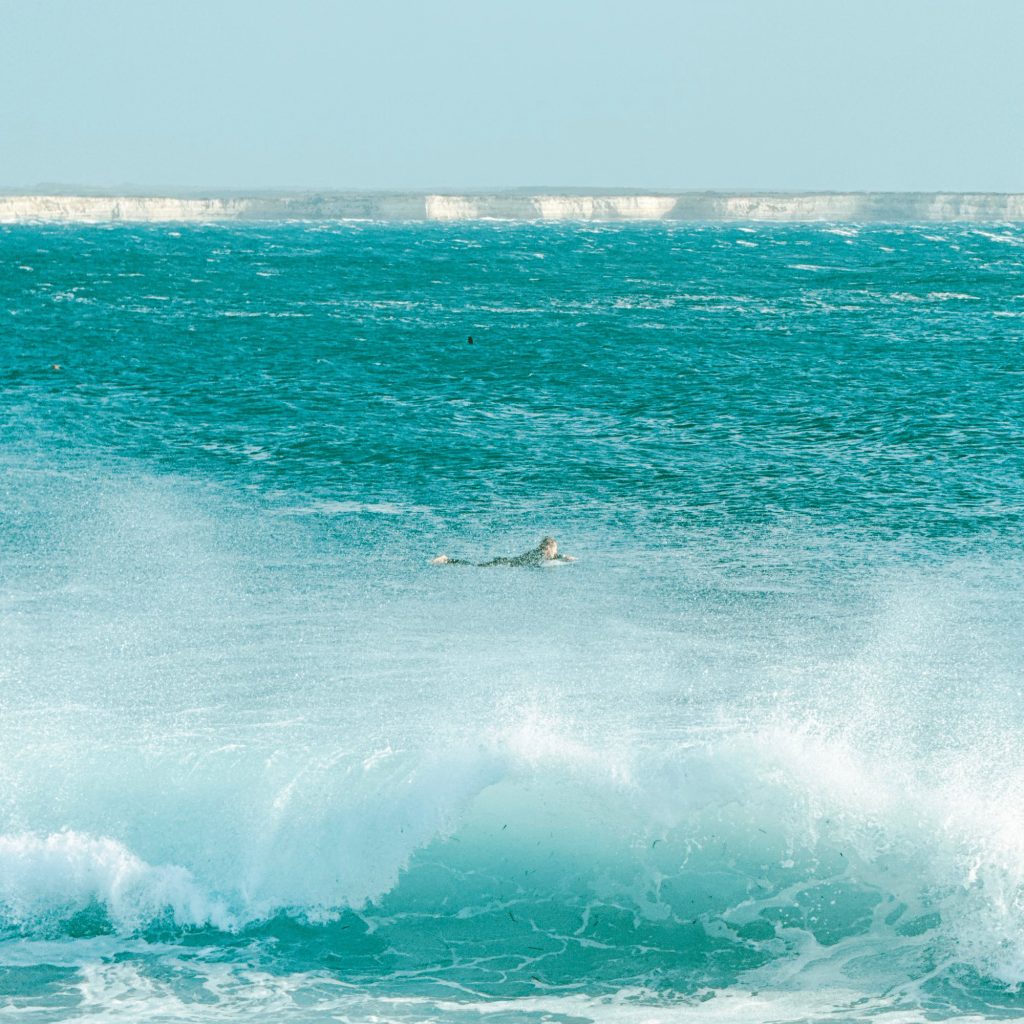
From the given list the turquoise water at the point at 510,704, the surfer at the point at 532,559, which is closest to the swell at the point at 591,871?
the turquoise water at the point at 510,704

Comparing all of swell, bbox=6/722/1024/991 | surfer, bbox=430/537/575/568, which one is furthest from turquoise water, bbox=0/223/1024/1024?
surfer, bbox=430/537/575/568

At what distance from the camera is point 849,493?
109 feet

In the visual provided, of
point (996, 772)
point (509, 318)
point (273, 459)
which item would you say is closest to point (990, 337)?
point (509, 318)

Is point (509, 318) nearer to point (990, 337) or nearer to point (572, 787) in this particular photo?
point (990, 337)

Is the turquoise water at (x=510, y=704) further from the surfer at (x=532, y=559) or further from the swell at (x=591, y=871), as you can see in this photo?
the surfer at (x=532, y=559)

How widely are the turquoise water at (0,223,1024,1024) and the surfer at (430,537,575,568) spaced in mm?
358

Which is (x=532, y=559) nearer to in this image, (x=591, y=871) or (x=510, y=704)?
(x=510, y=704)

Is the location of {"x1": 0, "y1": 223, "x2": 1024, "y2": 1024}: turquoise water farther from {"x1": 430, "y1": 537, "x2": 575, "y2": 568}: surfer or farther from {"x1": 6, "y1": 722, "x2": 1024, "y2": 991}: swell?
{"x1": 430, "y1": 537, "x2": 575, "y2": 568}: surfer

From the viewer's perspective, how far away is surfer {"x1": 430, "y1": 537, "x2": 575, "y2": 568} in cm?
2730

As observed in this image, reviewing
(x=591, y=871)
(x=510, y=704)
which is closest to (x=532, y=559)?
(x=510, y=704)

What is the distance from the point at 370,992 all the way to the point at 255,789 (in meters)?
3.85

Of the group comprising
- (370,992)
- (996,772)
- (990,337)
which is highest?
(990,337)

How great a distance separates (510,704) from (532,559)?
7.91 metres

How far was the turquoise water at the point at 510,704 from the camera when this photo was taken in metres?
14.4
